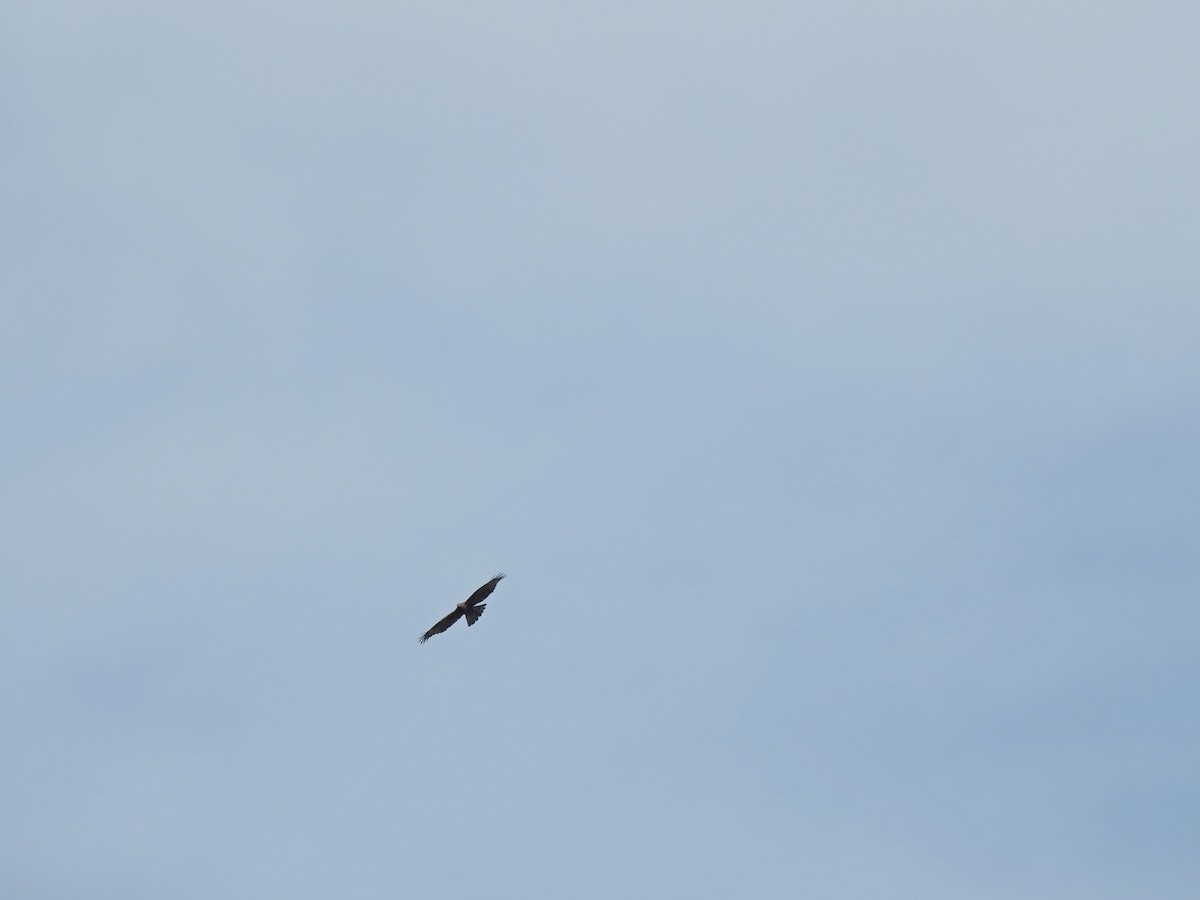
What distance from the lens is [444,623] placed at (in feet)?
215

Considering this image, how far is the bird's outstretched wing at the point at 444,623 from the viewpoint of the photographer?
212 feet

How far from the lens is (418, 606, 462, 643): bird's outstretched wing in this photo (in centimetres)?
6462

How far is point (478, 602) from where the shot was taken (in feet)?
218
